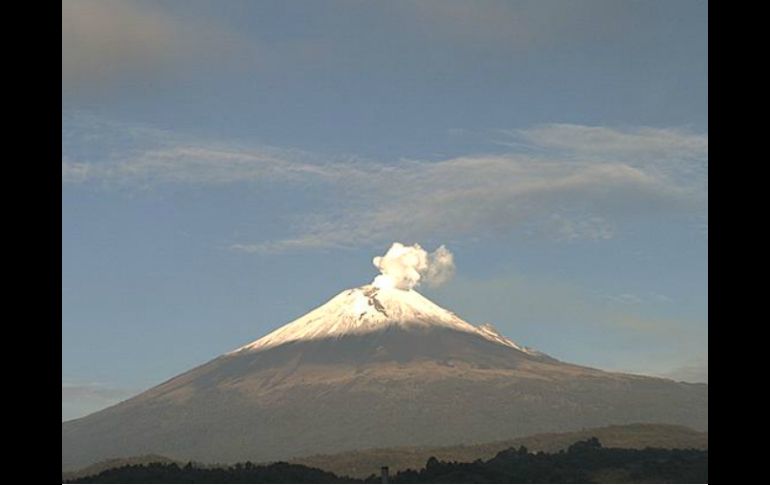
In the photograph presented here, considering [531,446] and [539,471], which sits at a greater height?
[539,471]

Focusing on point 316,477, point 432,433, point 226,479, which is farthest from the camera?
point 432,433

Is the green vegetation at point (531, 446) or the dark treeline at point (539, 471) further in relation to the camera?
the green vegetation at point (531, 446)

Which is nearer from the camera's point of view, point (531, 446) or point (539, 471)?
point (539, 471)

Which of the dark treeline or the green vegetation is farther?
the green vegetation
